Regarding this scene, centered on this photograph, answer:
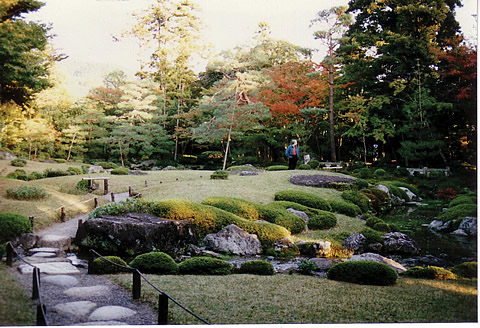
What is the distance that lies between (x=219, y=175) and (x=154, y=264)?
193 centimetres

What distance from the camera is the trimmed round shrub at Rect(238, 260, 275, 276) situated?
4.47 m

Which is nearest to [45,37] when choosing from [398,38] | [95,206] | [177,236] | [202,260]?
[95,206]

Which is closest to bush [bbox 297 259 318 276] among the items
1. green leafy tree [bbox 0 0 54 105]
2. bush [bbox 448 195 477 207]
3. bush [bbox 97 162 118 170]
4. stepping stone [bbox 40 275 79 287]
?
bush [bbox 448 195 477 207]

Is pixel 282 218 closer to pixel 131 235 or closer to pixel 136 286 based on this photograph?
pixel 131 235

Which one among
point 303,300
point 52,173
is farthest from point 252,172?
point 52,173

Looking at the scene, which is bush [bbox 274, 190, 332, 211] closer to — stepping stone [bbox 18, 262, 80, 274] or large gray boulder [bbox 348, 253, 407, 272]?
large gray boulder [bbox 348, 253, 407, 272]

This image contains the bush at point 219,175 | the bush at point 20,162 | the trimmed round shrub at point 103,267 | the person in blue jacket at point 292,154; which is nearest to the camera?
the trimmed round shrub at point 103,267

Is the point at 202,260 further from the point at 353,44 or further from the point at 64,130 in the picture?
the point at 353,44

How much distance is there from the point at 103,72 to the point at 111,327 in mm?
3496

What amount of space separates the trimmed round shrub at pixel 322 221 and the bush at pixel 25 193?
12.0ft

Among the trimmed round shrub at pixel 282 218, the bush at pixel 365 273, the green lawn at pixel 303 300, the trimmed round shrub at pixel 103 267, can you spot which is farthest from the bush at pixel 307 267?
the trimmed round shrub at pixel 103 267

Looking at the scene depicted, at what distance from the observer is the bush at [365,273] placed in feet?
14.1

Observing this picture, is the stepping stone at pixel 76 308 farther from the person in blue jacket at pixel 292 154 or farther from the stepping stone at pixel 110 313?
the person in blue jacket at pixel 292 154

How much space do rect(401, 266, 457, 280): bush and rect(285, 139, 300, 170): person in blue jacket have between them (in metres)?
2.31
